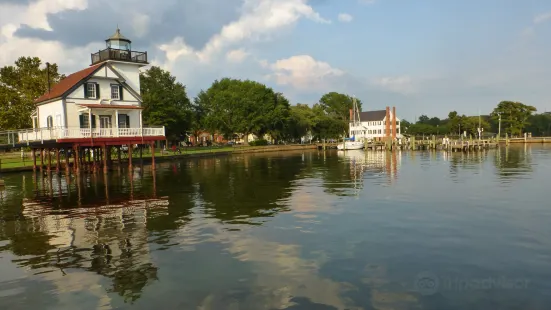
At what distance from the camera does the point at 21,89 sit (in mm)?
60875

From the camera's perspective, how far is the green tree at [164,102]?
2963 inches

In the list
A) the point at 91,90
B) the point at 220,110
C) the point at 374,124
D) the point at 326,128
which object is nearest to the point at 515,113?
the point at 374,124

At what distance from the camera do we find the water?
9359mm

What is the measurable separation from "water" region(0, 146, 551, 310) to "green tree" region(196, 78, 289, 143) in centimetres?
7475

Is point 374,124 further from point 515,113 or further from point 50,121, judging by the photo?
point 50,121

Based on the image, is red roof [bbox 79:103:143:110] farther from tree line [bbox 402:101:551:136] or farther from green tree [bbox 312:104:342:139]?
tree line [bbox 402:101:551:136]

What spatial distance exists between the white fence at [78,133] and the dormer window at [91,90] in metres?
5.90

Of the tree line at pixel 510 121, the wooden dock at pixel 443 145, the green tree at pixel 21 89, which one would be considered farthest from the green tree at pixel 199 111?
the tree line at pixel 510 121

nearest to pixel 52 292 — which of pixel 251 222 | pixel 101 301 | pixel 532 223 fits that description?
pixel 101 301

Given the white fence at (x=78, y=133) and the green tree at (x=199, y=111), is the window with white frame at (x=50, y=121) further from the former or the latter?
the green tree at (x=199, y=111)

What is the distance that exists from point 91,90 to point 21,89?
2695 centimetres

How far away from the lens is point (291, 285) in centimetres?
1000

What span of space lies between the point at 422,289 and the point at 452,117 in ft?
475

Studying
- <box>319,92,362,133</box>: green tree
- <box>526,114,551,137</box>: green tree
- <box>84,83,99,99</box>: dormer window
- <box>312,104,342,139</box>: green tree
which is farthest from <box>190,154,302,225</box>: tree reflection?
<box>319,92,362,133</box>: green tree
